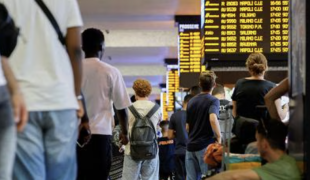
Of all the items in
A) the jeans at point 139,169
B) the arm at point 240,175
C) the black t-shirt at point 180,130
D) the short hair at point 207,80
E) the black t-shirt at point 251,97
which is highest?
the short hair at point 207,80

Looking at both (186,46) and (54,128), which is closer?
(54,128)

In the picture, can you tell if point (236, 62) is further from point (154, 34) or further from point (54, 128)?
point (154, 34)

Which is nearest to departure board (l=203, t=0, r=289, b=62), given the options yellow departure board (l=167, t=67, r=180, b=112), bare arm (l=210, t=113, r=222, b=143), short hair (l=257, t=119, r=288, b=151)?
bare arm (l=210, t=113, r=222, b=143)

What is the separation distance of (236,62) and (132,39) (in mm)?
8760

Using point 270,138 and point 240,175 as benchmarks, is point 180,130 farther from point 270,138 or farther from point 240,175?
point 240,175

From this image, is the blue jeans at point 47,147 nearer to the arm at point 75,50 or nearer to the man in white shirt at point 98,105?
the arm at point 75,50

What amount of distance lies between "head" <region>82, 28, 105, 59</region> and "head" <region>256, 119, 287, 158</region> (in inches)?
62.1

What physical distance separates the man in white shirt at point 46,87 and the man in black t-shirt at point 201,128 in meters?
4.42

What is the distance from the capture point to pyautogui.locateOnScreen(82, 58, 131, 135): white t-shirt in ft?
16.9

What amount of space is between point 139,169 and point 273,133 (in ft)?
11.9

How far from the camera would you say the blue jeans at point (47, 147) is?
3.03m

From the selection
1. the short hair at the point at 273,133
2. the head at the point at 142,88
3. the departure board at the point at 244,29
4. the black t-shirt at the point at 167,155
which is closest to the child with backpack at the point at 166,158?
the black t-shirt at the point at 167,155

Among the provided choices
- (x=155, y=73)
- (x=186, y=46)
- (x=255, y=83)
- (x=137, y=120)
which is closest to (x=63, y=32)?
(x=255, y=83)

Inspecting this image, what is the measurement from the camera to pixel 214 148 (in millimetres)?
5543
